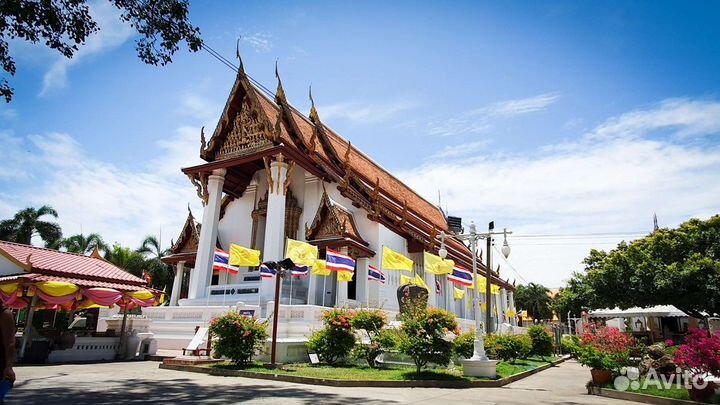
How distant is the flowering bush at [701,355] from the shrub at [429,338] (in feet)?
15.1

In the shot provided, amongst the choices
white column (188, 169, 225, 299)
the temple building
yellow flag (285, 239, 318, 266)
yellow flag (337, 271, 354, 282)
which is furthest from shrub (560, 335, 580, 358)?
white column (188, 169, 225, 299)

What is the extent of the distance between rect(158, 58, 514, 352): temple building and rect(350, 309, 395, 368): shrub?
163 inches

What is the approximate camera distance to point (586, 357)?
34.3 feet

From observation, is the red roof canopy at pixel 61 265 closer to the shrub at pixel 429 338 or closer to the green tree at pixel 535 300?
the shrub at pixel 429 338

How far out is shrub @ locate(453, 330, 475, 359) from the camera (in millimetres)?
12680

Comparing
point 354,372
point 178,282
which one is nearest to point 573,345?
point 354,372

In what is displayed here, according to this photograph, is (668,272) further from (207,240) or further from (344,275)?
(207,240)

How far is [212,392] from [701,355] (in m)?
8.56

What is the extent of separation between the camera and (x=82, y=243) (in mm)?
38562

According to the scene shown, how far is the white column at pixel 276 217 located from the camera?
17828 millimetres

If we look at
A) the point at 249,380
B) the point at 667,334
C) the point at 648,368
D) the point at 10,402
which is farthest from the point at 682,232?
the point at 10,402

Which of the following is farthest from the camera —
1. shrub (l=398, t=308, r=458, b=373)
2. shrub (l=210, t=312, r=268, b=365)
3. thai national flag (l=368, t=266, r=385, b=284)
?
thai national flag (l=368, t=266, r=385, b=284)

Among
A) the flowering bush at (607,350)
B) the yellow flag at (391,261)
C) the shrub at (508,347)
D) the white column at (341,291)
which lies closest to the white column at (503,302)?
the shrub at (508,347)

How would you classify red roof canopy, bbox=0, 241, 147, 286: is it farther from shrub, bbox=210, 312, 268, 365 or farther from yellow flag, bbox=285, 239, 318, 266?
shrub, bbox=210, 312, 268, 365
